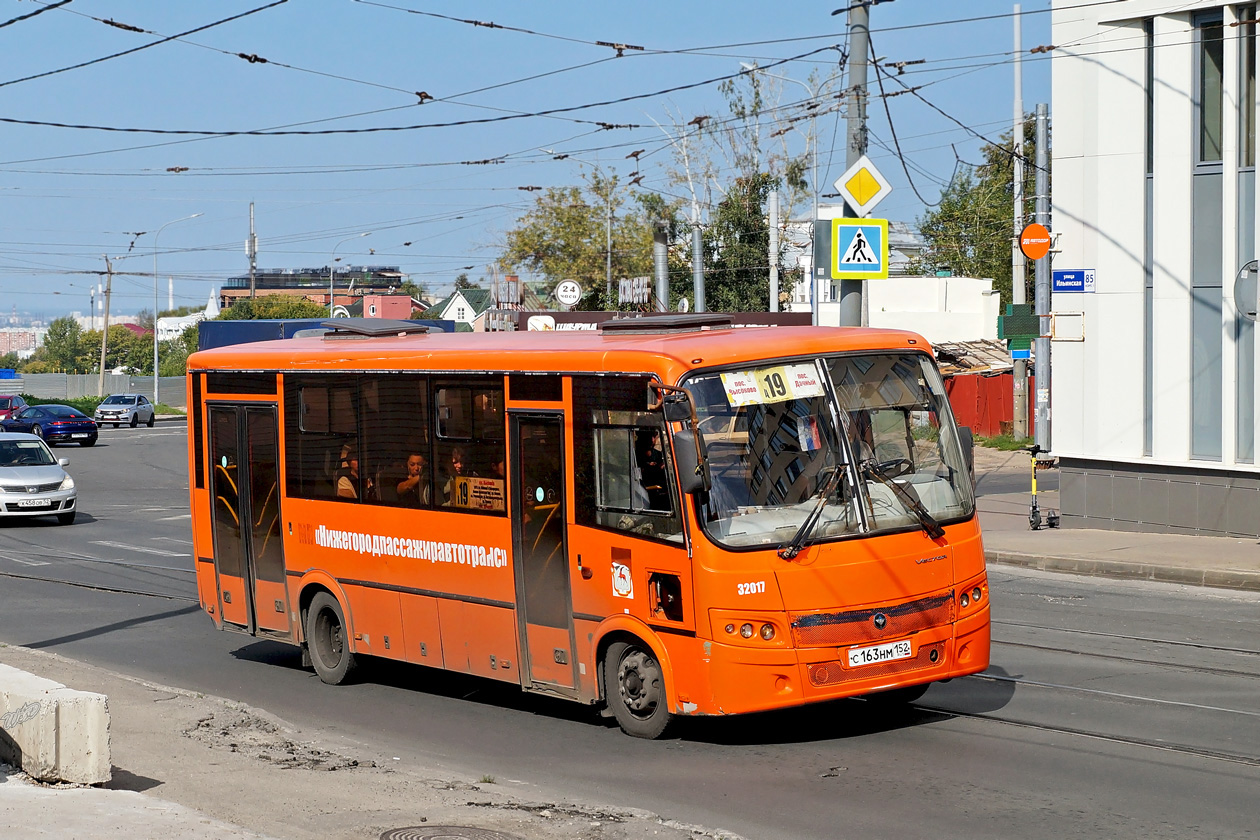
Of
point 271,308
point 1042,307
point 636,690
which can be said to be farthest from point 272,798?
point 271,308

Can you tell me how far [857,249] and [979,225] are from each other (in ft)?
202

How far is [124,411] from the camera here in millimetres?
66438

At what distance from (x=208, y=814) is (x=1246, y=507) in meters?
14.8

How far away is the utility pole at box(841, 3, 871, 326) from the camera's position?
54.8ft

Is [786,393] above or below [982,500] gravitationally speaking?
above

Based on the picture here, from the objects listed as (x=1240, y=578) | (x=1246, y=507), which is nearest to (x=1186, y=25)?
(x=1246, y=507)

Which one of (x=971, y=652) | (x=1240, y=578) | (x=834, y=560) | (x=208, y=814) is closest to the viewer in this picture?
(x=208, y=814)

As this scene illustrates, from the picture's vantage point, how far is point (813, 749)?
827 cm

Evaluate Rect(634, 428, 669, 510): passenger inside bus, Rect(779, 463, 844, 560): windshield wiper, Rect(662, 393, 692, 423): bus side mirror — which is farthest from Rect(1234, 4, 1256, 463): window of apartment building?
Rect(662, 393, 692, 423): bus side mirror

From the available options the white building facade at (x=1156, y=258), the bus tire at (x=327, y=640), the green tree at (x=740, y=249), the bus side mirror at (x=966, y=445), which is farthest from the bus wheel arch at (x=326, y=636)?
the green tree at (x=740, y=249)

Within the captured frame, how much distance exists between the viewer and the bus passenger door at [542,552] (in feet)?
29.5

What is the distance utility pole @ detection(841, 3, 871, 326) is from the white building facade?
4.44 m

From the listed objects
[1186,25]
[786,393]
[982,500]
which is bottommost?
[982,500]

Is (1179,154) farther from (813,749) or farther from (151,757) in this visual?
(151,757)
